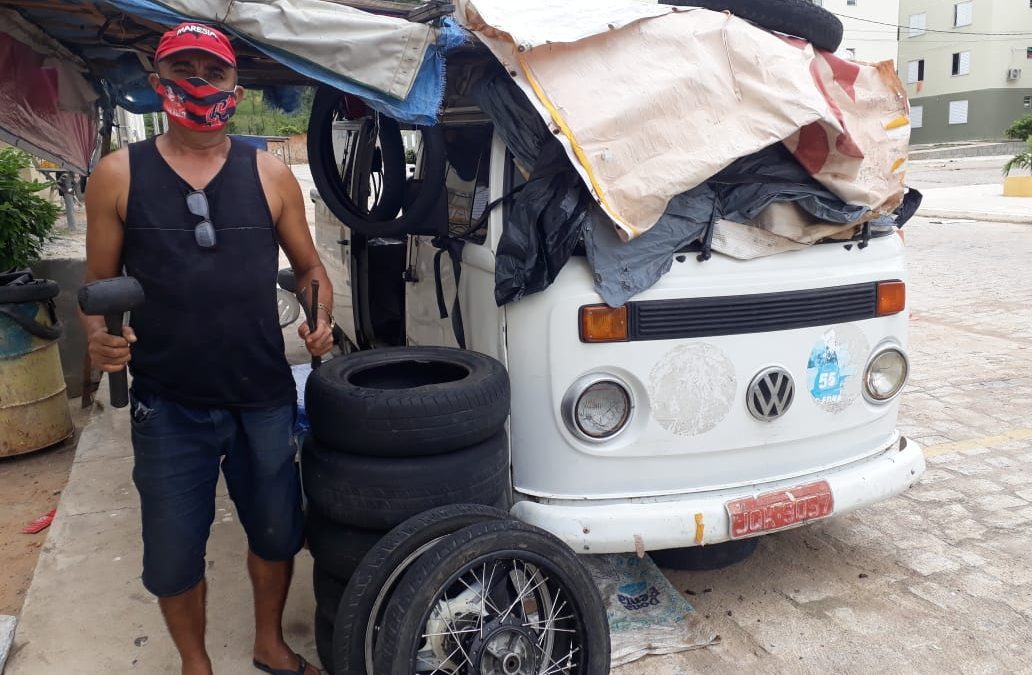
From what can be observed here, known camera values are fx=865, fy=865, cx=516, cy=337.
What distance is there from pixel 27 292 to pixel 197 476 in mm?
3168

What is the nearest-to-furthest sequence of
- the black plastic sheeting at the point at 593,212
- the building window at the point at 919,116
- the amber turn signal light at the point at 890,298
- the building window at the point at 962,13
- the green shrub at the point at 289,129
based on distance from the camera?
1. the black plastic sheeting at the point at 593,212
2. the amber turn signal light at the point at 890,298
3. the green shrub at the point at 289,129
4. the building window at the point at 962,13
5. the building window at the point at 919,116

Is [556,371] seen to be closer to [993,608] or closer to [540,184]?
[540,184]

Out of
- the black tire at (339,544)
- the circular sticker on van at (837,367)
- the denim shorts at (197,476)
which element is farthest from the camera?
the circular sticker on van at (837,367)

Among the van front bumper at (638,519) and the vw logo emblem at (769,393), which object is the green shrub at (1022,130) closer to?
the vw logo emblem at (769,393)

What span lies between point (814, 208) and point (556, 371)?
4.02 ft

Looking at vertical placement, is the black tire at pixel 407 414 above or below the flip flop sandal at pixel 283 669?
above

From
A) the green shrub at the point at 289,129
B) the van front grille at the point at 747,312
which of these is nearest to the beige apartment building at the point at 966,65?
the green shrub at the point at 289,129

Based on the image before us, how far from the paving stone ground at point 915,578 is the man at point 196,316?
159 centimetres

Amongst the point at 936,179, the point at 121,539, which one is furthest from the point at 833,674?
the point at 936,179

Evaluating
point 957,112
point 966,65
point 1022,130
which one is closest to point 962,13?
point 966,65

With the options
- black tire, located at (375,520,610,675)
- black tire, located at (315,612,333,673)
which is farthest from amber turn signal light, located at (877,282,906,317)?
black tire, located at (315,612,333,673)

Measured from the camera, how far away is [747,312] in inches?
131

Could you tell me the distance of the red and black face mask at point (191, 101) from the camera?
2.65 metres

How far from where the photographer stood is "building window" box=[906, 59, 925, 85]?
5259 cm
